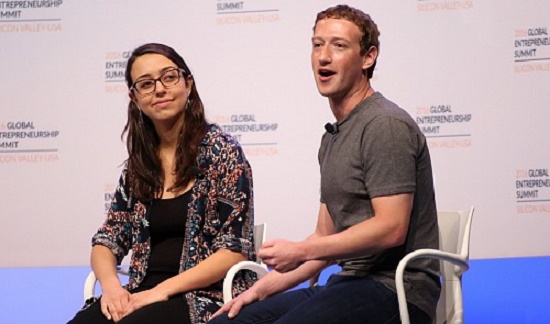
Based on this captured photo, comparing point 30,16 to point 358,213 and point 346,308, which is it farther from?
point 346,308

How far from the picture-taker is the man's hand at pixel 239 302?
2788mm

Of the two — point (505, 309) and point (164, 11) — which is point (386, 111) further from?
point (164, 11)

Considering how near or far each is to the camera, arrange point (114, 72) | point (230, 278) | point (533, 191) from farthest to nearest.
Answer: point (114, 72)
point (533, 191)
point (230, 278)

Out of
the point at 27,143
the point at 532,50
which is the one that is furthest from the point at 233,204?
the point at 27,143

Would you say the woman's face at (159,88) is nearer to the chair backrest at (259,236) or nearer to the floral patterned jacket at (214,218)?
the floral patterned jacket at (214,218)

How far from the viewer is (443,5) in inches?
248

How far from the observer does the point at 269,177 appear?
652 cm

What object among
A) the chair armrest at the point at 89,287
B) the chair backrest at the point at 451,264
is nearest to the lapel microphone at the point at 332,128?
the chair backrest at the point at 451,264

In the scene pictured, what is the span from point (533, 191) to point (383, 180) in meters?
3.92

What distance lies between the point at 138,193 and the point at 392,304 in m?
1.08

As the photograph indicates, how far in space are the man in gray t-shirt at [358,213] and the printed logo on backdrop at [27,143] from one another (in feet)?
13.8

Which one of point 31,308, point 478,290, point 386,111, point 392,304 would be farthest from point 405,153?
point 31,308

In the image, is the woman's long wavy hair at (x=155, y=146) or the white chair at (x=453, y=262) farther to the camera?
the woman's long wavy hair at (x=155, y=146)

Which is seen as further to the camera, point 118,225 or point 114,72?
point 114,72
